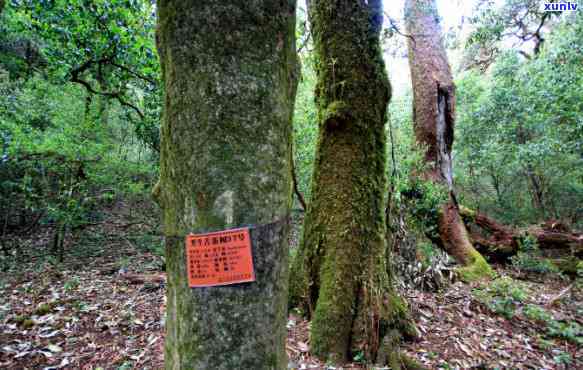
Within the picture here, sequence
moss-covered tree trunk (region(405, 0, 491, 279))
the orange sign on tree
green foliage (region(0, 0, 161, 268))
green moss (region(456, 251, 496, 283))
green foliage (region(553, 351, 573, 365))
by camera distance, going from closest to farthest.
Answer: the orange sign on tree < green foliage (region(553, 351, 573, 365)) < green foliage (region(0, 0, 161, 268)) < green moss (region(456, 251, 496, 283)) < moss-covered tree trunk (region(405, 0, 491, 279))

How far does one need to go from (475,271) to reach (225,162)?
19.7 feet

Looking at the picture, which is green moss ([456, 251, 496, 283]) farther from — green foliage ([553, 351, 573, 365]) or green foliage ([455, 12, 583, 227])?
green foliage ([455, 12, 583, 227])

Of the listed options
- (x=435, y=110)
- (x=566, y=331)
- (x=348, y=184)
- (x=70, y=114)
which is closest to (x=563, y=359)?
(x=566, y=331)

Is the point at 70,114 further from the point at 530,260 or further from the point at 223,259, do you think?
the point at 530,260

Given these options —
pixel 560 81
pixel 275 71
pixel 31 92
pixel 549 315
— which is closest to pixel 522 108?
pixel 560 81

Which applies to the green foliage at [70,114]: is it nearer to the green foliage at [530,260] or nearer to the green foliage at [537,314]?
the green foliage at [537,314]

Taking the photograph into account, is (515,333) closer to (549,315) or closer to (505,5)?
(549,315)

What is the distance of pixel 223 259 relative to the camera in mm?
1180

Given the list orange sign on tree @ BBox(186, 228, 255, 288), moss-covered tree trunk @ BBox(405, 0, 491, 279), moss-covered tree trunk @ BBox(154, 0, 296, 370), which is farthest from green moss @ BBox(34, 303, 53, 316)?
moss-covered tree trunk @ BBox(405, 0, 491, 279)

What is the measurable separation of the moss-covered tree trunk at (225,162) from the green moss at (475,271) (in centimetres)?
523

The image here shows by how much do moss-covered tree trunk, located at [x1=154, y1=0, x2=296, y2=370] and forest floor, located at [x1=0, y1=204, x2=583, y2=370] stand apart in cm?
165

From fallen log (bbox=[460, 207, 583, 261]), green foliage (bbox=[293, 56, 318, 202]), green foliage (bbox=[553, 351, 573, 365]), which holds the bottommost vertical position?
green foliage (bbox=[553, 351, 573, 365])

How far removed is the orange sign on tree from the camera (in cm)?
117

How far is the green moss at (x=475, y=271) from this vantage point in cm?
547
